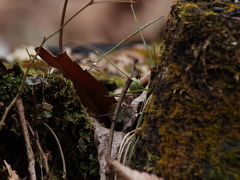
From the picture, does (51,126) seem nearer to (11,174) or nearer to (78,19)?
(11,174)

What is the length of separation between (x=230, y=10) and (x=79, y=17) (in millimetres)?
6609

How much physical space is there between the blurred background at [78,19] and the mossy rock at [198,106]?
19.5ft

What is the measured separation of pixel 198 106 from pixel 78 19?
676 centimetres

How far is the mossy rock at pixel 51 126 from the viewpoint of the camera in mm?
1604

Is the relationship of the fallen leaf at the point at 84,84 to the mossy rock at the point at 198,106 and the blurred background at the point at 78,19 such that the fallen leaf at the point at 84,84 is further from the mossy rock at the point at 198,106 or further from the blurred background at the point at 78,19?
the blurred background at the point at 78,19

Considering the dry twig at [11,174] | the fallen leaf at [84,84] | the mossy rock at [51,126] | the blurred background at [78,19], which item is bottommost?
the dry twig at [11,174]

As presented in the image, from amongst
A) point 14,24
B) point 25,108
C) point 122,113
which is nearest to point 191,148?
point 122,113

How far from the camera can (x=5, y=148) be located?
5.33 ft

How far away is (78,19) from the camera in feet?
25.5

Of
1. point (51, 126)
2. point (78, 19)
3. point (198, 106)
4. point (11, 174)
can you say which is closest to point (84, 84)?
point (51, 126)

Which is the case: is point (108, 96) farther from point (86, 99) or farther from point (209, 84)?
point (209, 84)

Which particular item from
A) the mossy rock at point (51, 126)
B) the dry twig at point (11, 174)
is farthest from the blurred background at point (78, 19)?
the dry twig at point (11, 174)

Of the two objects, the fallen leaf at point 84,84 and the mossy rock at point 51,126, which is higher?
the fallen leaf at point 84,84

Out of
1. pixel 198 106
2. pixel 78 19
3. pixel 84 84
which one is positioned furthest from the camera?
pixel 78 19
